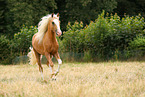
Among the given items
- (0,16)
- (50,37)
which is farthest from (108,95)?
(0,16)

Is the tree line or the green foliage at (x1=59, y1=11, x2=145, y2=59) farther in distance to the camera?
the tree line

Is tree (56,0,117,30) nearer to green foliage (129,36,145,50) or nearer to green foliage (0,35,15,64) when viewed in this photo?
green foliage (0,35,15,64)

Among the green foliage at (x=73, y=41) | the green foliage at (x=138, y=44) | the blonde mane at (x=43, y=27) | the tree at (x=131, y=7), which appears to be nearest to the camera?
the blonde mane at (x=43, y=27)

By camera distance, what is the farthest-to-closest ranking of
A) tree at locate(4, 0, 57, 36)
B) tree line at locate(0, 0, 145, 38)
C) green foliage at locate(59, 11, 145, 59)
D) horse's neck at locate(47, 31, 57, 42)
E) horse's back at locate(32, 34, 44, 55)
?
tree line at locate(0, 0, 145, 38) → tree at locate(4, 0, 57, 36) → green foliage at locate(59, 11, 145, 59) → horse's back at locate(32, 34, 44, 55) → horse's neck at locate(47, 31, 57, 42)

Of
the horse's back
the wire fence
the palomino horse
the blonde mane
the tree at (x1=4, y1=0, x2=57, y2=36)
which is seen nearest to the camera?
the palomino horse

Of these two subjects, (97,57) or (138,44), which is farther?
(97,57)

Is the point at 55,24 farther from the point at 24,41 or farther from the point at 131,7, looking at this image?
the point at 131,7

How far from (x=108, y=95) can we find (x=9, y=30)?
2794 centimetres

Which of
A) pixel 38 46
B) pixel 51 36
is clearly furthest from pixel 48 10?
pixel 51 36

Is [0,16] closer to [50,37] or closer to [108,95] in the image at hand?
[50,37]

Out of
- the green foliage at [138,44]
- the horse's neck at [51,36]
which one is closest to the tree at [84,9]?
the green foliage at [138,44]

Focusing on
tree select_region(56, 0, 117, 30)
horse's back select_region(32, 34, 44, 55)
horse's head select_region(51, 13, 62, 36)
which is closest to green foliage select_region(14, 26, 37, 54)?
horse's back select_region(32, 34, 44, 55)

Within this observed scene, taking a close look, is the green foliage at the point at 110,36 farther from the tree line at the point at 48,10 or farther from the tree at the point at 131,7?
the tree at the point at 131,7

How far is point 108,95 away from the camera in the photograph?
16.6 feet
